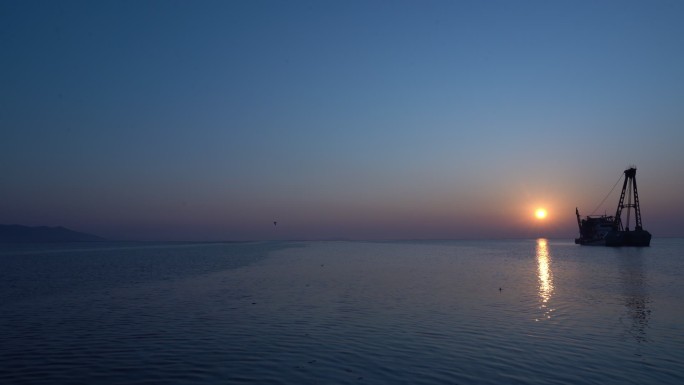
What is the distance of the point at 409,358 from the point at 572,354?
7.56 m

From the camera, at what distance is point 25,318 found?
29.6 meters

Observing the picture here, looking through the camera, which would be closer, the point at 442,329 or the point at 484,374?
the point at 484,374

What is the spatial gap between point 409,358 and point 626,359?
377 inches

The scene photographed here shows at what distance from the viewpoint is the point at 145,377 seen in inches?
670

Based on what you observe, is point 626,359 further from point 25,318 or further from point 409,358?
point 25,318

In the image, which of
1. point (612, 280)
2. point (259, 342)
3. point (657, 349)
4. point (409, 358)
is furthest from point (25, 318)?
point (612, 280)

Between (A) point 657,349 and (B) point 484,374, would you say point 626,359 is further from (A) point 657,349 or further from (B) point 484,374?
(B) point 484,374

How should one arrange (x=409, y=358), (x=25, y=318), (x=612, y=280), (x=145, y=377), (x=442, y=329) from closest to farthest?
(x=145, y=377) → (x=409, y=358) → (x=442, y=329) → (x=25, y=318) → (x=612, y=280)

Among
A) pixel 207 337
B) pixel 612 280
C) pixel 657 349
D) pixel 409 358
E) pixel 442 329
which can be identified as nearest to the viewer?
pixel 409 358

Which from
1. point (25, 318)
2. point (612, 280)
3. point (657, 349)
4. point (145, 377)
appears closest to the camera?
point (145, 377)

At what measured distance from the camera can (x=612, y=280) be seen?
55875mm

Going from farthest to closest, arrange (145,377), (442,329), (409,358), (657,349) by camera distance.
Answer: (442,329)
(657,349)
(409,358)
(145,377)

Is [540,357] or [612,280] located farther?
[612,280]

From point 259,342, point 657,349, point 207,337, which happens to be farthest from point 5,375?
point 657,349
